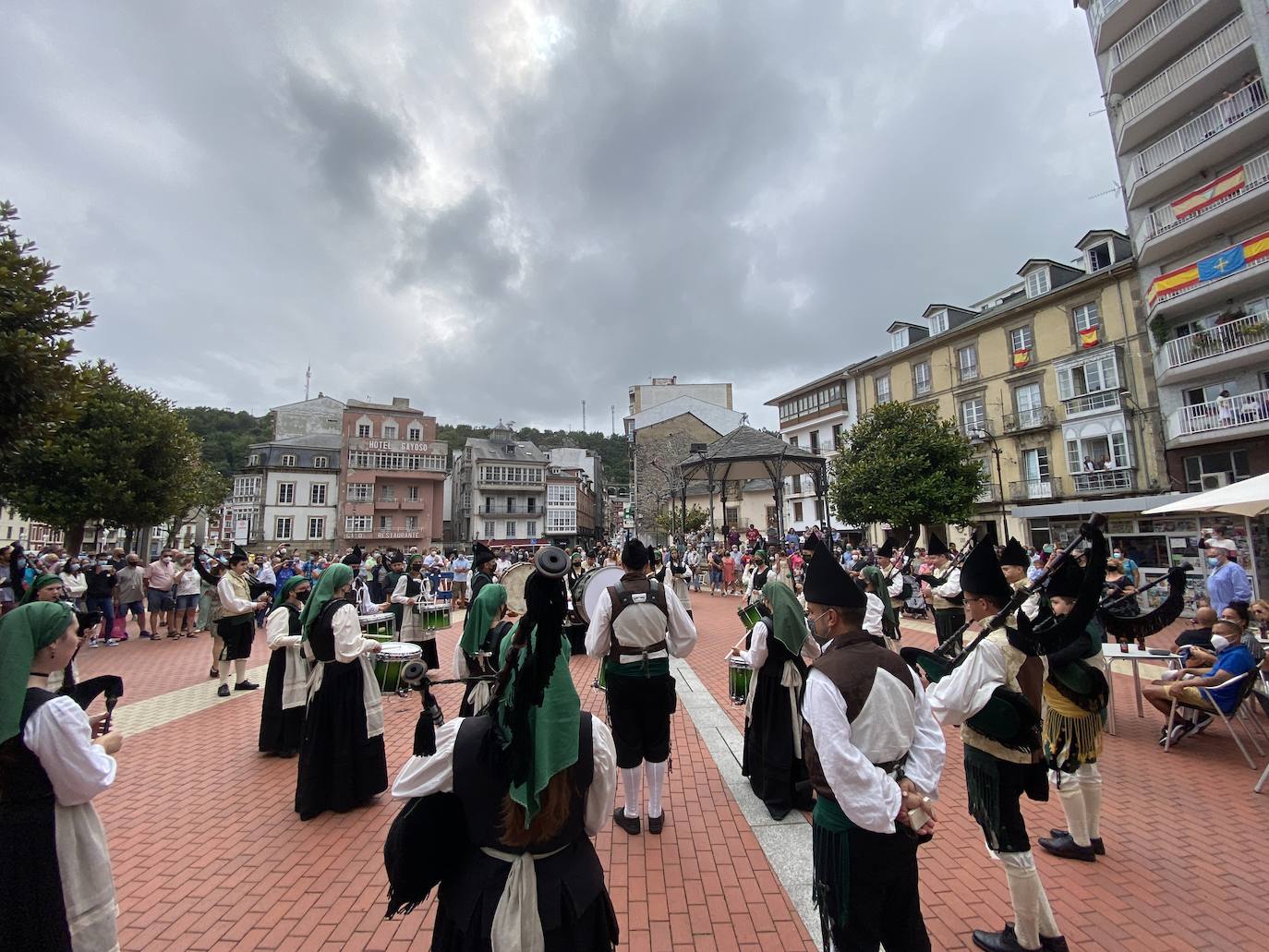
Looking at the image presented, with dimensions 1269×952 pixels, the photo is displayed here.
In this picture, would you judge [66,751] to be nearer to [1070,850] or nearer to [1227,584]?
[1070,850]

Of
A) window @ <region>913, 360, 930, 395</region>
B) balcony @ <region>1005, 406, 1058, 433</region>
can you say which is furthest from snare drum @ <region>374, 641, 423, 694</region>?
window @ <region>913, 360, 930, 395</region>

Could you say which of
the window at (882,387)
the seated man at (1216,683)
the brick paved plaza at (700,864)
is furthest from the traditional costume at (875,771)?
the window at (882,387)

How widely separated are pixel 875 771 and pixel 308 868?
4061 mm

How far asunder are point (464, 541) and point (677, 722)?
48546 mm

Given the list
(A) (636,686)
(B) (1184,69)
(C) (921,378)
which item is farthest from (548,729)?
(C) (921,378)

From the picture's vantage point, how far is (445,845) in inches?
76.0

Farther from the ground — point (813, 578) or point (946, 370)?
point (946, 370)

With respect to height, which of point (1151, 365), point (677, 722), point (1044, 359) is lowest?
point (677, 722)

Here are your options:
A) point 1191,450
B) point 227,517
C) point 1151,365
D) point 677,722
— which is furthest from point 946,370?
point 227,517

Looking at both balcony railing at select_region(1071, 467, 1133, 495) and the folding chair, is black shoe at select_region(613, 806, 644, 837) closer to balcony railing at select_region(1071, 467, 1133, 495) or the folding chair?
the folding chair

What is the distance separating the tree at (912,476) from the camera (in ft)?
73.0

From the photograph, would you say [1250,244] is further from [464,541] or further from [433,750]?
[464,541]

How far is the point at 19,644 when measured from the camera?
2.31 m

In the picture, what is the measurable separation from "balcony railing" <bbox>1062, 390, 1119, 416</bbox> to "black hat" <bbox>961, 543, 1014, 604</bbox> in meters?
25.9
